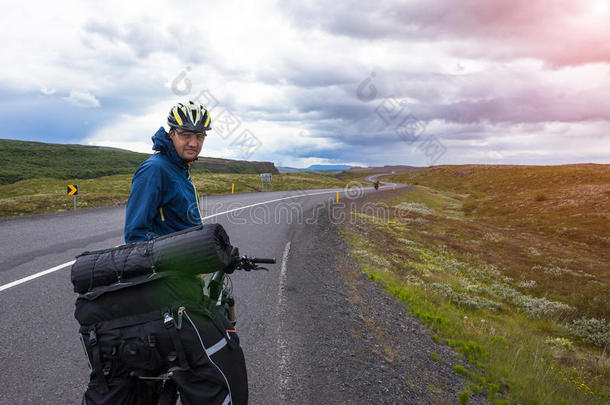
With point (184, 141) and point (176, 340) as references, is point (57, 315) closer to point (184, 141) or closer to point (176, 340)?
point (184, 141)

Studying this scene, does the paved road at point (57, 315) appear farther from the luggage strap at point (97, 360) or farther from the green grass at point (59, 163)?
the green grass at point (59, 163)

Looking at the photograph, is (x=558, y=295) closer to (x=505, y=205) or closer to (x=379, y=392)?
(x=379, y=392)

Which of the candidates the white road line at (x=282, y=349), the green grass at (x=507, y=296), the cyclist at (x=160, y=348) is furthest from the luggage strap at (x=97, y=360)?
the green grass at (x=507, y=296)

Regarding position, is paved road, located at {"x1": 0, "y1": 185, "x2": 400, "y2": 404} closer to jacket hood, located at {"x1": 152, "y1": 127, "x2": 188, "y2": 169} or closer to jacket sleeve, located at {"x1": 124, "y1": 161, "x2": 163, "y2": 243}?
jacket sleeve, located at {"x1": 124, "y1": 161, "x2": 163, "y2": 243}

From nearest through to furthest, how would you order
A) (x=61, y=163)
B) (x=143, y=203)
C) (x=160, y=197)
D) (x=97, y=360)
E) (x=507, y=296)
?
(x=97, y=360) → (x=143, y=203) → (x=160, y=197) → (x=507, y=296) → (x=61, y=163)

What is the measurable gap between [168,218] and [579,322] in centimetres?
1320

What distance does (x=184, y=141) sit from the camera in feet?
9.57

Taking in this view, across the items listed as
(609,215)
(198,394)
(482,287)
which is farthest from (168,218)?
(609,215)

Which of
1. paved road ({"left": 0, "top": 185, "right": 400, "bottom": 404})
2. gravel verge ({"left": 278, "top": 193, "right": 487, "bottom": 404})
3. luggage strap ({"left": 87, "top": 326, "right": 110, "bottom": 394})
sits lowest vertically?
gravel verge ({"left": 278, "top": 193, "right": 487, "bottom": 404})

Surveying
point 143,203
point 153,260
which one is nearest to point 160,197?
point 143,203

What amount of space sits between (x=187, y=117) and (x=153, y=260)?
1.38 metres

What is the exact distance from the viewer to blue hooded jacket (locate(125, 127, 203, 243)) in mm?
2508

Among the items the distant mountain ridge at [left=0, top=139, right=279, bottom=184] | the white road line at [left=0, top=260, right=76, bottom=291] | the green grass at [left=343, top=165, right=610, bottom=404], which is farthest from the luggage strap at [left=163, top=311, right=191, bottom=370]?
the distant mountain ridge at [left=0, top=139, right=279, bottom=184]

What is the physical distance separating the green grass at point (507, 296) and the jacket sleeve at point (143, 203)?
16.6ft
